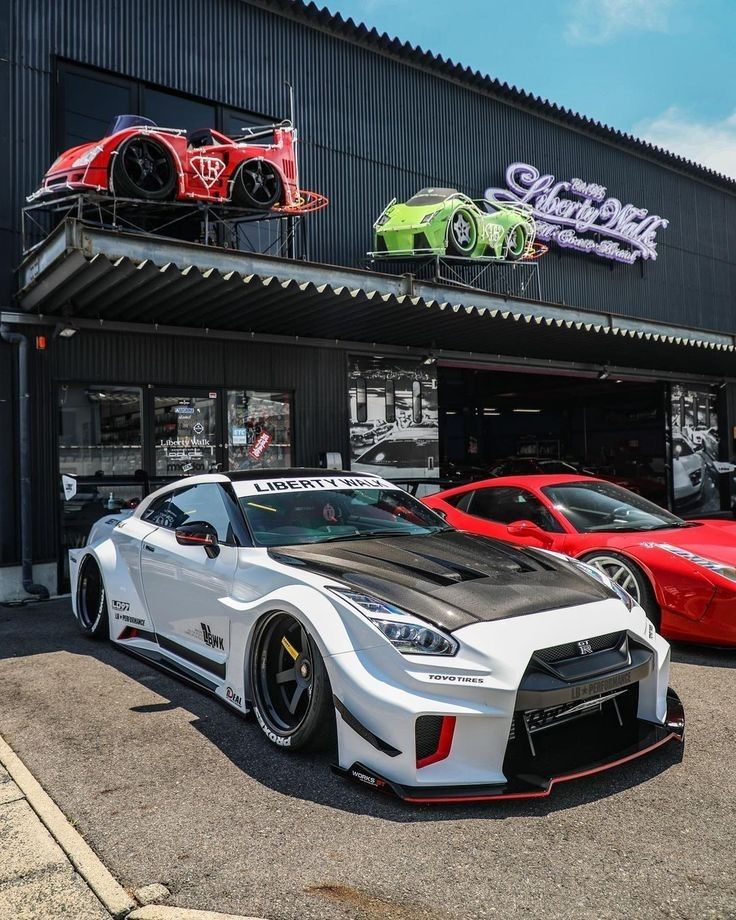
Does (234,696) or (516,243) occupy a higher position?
(516,243)

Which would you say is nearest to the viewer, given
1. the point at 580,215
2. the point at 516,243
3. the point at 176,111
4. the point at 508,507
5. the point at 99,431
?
the point at 508,507

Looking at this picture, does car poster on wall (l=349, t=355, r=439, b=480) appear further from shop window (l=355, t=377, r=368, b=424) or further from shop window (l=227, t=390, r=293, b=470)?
shop window (l=227, t=390, r=293, b=470)

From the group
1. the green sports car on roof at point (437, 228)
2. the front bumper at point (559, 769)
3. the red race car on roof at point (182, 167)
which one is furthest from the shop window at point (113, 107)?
the front bumper at point (559, 769)

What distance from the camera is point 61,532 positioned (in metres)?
9.02

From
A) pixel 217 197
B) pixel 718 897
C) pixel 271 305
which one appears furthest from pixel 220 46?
pixel 718 897

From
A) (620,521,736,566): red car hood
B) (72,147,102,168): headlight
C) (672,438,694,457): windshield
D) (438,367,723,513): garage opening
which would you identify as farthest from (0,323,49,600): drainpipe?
(672,438,694,457): windshield

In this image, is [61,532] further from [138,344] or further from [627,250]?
[627,250]

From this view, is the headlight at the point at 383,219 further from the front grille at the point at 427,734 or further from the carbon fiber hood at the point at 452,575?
the front grille at the point at 427,734

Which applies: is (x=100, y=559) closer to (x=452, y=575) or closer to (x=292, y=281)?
(x=452, y=575)

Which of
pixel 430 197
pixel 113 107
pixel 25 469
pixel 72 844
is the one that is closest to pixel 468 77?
pixel 430 197

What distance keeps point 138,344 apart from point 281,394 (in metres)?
2.15

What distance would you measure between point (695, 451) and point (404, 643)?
16.4 meters

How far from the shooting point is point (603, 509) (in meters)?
6.84

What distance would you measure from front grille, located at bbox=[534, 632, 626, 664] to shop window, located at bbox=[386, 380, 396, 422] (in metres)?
8.66
